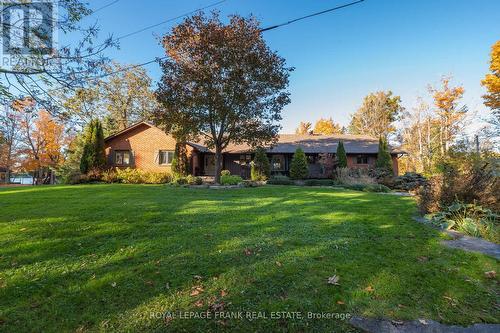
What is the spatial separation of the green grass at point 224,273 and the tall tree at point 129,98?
2879cm

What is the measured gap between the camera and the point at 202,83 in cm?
1404

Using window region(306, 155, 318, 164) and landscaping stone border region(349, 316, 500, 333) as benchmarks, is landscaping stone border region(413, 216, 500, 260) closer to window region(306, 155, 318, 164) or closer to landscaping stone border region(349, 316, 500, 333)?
landscaping stone border region(349, 316, 500, 333)

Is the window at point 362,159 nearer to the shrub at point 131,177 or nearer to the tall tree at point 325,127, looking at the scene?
the shrub at point 131,177

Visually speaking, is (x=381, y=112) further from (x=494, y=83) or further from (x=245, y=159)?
(x=245, y=159)

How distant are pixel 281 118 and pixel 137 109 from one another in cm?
2353

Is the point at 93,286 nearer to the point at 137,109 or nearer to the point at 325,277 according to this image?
the point at 325,277

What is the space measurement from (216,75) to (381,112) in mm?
32498

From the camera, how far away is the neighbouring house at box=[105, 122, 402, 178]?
2122 centimetres

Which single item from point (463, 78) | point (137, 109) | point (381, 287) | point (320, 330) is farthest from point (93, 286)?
point (463, 78)

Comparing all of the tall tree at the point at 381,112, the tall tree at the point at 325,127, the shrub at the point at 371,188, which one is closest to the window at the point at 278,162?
the shrub at the point at 371,188

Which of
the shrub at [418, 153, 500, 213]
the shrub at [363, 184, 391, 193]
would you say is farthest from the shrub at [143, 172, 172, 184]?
the shrub at [418, 153, 500, 213]

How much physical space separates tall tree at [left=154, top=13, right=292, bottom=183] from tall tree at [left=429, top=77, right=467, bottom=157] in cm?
2218

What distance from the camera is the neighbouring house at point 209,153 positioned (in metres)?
21.2

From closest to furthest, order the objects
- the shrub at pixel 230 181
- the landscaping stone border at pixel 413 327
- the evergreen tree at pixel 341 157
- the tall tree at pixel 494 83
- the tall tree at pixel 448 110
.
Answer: the landscaping stone border at pixel 413 327 → the shrub at pixel 230 181 → the evergreen tree at pixel 341 157 → the tall tree at pixel 494 83 → the tall tree at pixel 448 110
